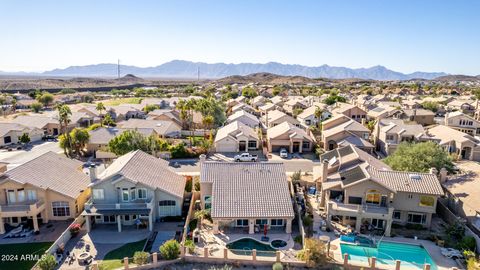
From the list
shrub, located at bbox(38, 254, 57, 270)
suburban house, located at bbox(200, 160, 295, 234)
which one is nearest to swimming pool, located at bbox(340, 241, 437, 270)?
suburban house, located at bbox(200, 160, 295, 234)

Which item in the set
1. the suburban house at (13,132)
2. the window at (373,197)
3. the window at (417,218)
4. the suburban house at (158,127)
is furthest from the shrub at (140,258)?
the suburban house at (13,132)

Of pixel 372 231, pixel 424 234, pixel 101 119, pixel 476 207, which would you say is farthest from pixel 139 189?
pixel 101 119

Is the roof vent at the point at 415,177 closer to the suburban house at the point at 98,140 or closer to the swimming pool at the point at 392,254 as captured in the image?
the swimming pool at the point at 392,254

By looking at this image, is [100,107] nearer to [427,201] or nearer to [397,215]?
[397,215]

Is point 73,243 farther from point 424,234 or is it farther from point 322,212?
point 424,234

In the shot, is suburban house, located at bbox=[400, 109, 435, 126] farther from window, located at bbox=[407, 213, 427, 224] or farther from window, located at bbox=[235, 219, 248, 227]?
window, located at bbox=[235, 219, 248, 227]
